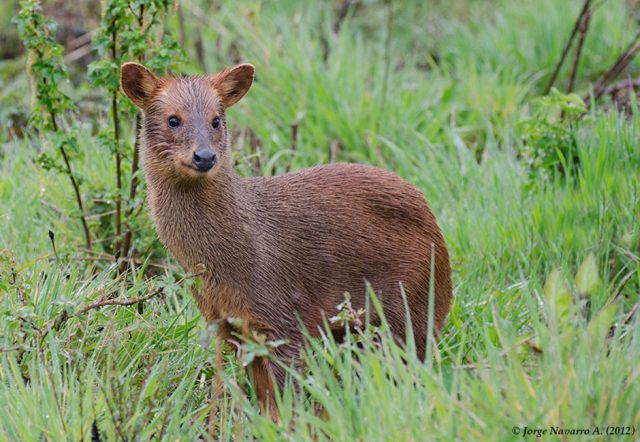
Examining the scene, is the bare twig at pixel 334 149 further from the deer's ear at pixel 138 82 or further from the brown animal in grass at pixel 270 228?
the deer's ear at pixel 138 82

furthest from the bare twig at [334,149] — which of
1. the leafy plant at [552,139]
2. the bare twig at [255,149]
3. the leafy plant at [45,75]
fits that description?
the leafy plant at [45,75]

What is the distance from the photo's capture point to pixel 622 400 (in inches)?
120

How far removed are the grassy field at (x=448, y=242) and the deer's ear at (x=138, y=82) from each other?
809 mm

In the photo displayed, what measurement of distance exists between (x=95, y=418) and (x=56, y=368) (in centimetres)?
43

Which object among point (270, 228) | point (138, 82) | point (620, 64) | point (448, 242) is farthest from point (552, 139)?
point (138, 82)

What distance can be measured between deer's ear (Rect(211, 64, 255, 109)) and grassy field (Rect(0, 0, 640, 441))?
0.91 m

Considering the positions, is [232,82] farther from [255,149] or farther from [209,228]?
[255,149]

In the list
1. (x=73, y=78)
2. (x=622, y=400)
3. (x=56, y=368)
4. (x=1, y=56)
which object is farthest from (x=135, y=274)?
(x=1, y=56)

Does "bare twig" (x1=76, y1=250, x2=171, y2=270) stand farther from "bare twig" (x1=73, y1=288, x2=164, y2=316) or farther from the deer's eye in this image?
the deer's eye

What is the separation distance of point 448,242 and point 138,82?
1.97 metres

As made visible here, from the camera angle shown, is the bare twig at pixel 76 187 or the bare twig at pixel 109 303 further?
the bare twig at pixel 76 187

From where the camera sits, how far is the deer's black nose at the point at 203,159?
378 cm

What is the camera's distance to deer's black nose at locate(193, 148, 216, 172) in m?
3.78

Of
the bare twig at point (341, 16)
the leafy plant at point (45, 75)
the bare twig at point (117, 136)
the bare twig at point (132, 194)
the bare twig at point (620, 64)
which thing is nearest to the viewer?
the leafy plant at point (45, 75)
